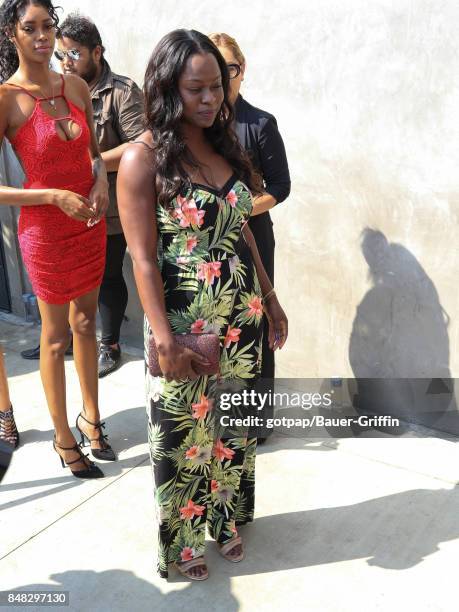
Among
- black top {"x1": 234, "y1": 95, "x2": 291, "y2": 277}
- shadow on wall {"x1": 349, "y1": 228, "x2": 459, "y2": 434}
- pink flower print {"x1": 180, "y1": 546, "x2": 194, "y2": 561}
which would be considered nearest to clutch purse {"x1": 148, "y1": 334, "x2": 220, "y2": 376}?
pink flower print {"x1": 180, "y1": 546, "x2": 194, "y2": 561}

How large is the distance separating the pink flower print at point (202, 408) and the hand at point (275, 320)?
1.35ft

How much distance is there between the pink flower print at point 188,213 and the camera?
2191mm

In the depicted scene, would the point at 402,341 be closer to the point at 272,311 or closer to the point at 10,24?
the point at 272,311

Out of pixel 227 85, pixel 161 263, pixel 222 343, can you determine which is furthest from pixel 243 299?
pixel 227 85

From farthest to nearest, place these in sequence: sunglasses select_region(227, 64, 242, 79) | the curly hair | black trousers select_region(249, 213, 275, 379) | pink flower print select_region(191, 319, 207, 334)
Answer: the curly hair < black trousers select_region(249, 213, 275, 379) < sunglasses select_region(227, 64, 242, 79) < pink flower print select_region(191, 319, 207, 334)

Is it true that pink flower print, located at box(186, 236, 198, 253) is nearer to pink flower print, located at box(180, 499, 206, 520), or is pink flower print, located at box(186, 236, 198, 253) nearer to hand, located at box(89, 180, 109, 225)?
hand, located at box(89, 180, 109, 225)

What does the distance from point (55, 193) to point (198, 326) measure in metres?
0.92

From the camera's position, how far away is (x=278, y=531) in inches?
115

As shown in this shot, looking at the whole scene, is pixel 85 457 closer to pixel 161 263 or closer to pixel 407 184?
pixel 161 263

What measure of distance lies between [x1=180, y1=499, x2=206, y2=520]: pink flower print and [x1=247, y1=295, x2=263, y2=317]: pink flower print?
0.75 m

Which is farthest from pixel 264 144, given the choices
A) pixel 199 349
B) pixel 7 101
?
pixel 199 349

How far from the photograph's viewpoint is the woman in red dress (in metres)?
2.82

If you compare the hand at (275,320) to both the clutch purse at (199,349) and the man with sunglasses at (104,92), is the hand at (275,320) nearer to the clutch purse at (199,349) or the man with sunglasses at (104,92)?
the clutch purse at (199,349)

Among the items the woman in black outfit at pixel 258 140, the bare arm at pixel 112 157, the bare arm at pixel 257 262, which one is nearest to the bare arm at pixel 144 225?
the bare arm at pixel 257 262
